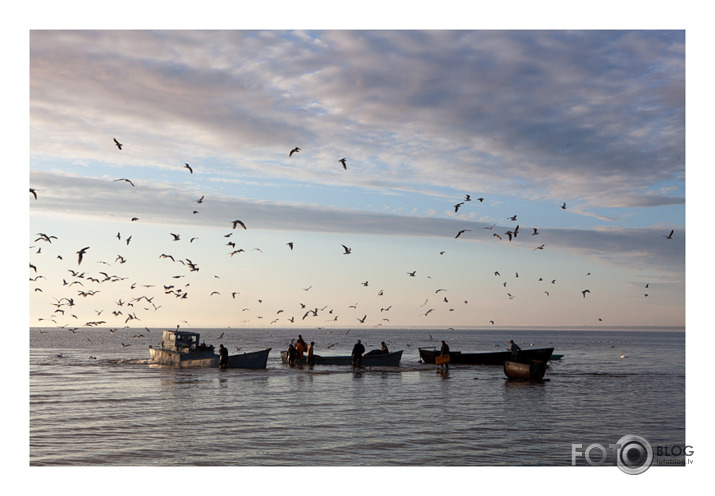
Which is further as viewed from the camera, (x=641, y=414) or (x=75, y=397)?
(x=75, y=397)

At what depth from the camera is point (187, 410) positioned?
2623 centimetres

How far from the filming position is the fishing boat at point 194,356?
47562 mm

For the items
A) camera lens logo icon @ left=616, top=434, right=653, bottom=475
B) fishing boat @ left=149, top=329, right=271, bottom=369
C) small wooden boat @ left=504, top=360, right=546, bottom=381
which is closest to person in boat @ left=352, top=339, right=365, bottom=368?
fishing boat @ left=149, top=329, right=271, bottom=369

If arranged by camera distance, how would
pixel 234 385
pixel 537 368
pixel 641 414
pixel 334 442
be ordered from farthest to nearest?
pixel 537 368 < pixel 234 385 < pixel 641 414 < pixel 334 442

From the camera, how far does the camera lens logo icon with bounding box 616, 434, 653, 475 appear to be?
53.0 ft

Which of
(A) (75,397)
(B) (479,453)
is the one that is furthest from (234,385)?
(B) (479,453)

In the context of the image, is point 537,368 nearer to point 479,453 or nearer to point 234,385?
point 234,385

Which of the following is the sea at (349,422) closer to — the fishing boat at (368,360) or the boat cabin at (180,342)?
the boat cabin at (180,342)

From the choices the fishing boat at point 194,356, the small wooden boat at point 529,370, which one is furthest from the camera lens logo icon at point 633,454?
the fishing boat at point 194,356

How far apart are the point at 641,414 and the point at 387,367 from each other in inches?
1035

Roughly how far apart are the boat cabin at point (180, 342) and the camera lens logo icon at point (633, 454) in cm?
3498

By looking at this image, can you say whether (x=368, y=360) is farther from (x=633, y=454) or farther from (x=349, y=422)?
(x=633, y=454)
